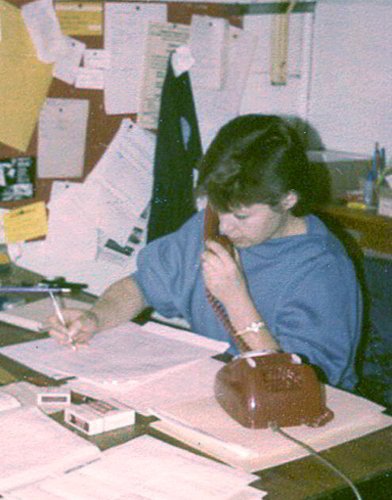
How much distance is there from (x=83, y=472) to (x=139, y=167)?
1530 millimetres

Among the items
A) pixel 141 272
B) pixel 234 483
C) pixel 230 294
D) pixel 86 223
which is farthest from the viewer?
pixel 86 223

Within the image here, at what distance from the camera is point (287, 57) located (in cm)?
257

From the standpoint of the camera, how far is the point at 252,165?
1.41 m

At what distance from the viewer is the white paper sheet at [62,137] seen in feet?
7.06

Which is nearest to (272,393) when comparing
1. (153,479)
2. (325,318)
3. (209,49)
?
(153,479)

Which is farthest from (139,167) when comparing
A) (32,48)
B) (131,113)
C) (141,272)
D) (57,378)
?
(57,378)

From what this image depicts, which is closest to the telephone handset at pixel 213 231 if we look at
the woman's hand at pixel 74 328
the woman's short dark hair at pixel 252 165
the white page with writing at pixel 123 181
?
the woman's short dark hair at pixel 252 165

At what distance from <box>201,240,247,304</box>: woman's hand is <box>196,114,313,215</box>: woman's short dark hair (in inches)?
4.0

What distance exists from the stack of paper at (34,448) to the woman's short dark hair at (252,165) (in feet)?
1.78

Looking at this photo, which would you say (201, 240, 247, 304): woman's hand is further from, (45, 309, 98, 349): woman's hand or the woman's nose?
Result: (45, 309, 98, 349): woman's hand

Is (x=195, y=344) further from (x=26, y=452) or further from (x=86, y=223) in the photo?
(x=86, y=223)

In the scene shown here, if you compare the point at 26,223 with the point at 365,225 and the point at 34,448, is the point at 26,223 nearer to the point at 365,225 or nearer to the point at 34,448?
the point at 365,225

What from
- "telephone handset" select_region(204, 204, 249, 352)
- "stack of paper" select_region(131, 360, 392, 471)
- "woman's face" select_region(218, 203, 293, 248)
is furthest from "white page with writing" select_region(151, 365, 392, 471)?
"woman's face" select_region(218, 203, 293, 248)

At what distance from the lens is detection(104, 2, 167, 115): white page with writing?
2.24 metres
